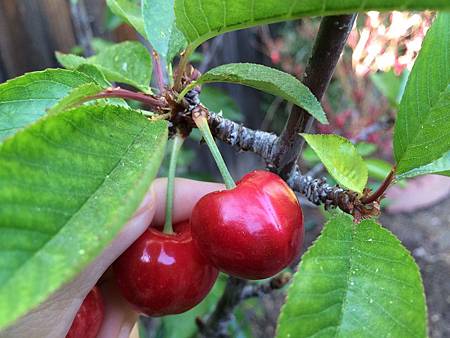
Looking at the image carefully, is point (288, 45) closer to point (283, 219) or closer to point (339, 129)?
point (339, 129)

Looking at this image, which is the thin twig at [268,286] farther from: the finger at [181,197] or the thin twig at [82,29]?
the thin twig at [82,29]

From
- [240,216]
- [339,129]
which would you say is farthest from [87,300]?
[339,129]

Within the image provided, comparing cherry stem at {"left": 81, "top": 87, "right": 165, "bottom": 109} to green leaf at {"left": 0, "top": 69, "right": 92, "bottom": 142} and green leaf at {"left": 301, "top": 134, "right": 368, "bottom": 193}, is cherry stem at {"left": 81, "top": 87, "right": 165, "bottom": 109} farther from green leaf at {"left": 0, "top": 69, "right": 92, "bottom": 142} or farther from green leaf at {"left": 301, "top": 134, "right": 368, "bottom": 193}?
green leaf at {"left": 301, "top": 134, "right": 368, "bottom": 193}

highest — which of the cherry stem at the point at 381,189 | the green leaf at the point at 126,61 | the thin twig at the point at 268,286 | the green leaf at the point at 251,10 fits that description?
the green leaf at the point at 251,10

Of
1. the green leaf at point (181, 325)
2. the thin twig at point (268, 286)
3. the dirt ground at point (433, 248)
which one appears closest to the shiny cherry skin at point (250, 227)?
the thin twig at point (268, 286)

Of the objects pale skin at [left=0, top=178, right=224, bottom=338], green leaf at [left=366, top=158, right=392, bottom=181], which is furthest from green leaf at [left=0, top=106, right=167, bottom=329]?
green leaf at [left=366, top=158, right=392, bottom=181]
